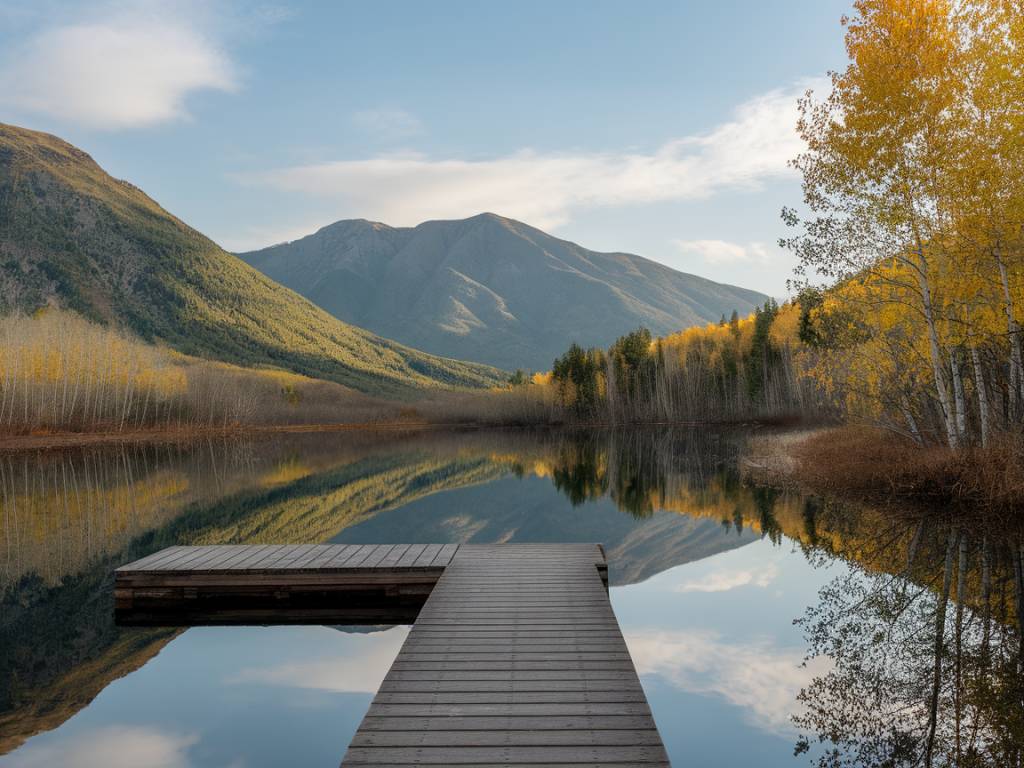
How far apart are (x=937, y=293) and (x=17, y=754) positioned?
2160cm

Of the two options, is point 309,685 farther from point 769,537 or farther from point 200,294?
point 200,294

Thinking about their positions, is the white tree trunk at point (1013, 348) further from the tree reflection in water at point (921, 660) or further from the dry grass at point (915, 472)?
the tree reflection in water at point (921, 660)

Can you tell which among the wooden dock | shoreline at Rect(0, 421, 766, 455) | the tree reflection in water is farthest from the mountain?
the tree reflection in water

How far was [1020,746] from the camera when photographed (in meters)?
6.27

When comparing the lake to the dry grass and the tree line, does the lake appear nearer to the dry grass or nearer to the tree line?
the dry grass

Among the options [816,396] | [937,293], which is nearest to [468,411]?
[816,396]

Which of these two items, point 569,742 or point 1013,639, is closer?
point 569,742

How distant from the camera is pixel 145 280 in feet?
532

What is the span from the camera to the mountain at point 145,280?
14825 centimetres

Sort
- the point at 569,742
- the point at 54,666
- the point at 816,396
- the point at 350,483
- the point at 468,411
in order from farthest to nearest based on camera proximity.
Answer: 1. the point at 468,411
2. the point at 816,396
3. the point at 350,483
4. the point at 54,666
5. the point at 569,742

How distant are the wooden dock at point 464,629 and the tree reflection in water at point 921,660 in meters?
2.49

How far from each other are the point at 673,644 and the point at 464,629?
156 inches

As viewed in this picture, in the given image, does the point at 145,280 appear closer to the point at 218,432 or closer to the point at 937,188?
the point at 218,432

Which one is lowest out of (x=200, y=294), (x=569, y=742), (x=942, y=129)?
(x=569, y=742)
